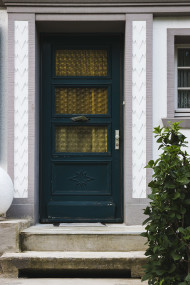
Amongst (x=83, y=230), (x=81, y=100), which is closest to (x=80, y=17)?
(x=81, y=100)

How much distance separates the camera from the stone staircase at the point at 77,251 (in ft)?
16.1

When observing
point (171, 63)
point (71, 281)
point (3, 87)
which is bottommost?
point (71, 281)

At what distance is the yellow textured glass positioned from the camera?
6.25 m

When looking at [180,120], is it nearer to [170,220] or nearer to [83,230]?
[83,230]

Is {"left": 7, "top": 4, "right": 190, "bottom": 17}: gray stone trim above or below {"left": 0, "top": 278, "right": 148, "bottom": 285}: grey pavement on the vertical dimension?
above

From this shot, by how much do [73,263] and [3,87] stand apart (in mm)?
2408

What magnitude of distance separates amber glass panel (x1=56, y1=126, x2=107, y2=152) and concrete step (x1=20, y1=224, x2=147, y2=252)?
1.35m

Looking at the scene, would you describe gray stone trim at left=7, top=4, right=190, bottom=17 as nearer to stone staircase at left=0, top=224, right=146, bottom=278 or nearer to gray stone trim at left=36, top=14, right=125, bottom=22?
gray stone trim at left=36, top=14, right=125, bottom=22

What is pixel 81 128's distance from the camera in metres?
6.26

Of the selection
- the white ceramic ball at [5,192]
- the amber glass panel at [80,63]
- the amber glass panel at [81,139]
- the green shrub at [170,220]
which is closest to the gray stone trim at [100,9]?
the amber glass panel at [80,63]

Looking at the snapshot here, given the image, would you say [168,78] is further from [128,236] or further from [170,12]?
[128,236]

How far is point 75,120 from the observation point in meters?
6.20

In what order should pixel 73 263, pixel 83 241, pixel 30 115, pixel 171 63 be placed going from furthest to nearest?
pixel 171 63 < pixel 30 115 < pixel 83 241 < pixel 73 263

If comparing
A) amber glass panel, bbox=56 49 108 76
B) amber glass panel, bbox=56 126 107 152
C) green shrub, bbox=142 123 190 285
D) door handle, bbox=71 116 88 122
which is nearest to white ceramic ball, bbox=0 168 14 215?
amber glass panel, bbox=56 126 107 152
